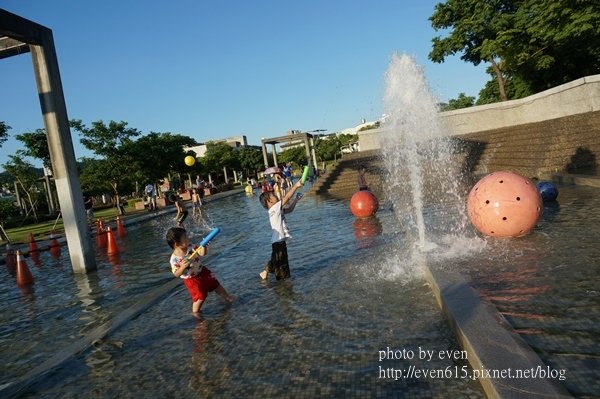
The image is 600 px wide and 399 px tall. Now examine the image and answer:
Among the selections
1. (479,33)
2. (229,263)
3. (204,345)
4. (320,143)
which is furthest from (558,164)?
(320,143)

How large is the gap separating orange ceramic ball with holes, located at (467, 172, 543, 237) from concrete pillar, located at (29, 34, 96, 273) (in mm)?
8188

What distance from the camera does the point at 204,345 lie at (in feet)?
16.2

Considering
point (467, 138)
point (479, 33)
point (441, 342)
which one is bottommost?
point (441, 342)

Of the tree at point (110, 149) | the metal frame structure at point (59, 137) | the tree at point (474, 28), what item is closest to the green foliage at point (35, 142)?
the tree at point (110, 149)

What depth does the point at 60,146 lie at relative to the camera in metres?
10.3

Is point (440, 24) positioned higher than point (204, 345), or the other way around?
point (440, 24)

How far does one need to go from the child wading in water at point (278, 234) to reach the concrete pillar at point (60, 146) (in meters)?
5.32

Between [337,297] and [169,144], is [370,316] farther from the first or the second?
[169,144]

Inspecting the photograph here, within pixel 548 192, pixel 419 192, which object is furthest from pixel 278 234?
pixel 548 192

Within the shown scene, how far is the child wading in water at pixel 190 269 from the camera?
19.4 ft

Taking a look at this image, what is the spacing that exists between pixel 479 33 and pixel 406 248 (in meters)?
28.0

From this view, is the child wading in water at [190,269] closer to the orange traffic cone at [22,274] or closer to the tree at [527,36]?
the orange traffic cone at [22,274]

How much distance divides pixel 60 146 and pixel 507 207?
29.5 feet

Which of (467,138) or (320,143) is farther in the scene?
(320,143)
